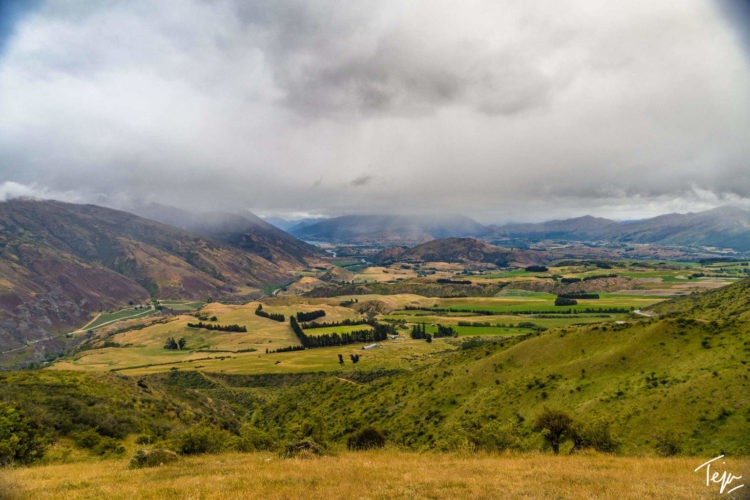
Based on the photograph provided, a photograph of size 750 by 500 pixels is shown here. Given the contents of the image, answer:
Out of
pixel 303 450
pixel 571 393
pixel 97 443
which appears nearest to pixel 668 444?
pixel 571 393

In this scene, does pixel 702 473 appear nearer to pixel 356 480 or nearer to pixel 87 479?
pixel 356 480

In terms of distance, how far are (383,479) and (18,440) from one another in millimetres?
29502

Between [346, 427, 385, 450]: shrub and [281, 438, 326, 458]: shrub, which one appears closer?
[281, 438, 326, 458]: shrub

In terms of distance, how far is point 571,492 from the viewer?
52.7 feet

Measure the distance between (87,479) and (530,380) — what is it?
2265 inches

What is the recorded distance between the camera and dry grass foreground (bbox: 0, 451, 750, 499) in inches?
639

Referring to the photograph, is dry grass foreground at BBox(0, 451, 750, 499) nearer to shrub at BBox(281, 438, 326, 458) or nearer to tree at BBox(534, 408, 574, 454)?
shrub at BBox(281, 438, 326, 458)

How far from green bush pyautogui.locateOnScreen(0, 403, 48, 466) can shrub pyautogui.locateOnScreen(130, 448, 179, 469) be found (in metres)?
9.60

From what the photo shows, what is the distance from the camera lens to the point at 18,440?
1092 inches

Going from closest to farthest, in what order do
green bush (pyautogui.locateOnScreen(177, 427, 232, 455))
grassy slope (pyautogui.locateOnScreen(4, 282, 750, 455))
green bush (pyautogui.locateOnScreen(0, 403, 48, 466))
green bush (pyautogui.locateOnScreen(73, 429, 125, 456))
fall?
1. green bush (pyautogui.locateOnScreen(0, 403, 48, 466))
2. green bush (pyautogui.locateOnScreen(177, 427, 232, 455))
3. grassy slope (pyautogui.locateOnScreen(4, 282, 750, 455))
4. green bush (pyautogui.locateOnScreen(73, 429, 125, 456))

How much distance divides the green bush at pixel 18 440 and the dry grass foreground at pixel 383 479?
4.78m

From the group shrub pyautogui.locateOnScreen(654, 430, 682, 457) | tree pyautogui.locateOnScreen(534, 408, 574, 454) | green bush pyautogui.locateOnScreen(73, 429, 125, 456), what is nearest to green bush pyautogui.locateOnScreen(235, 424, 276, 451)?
green bush pyautogui.locateOnScreen(73, 429, 125, 456)

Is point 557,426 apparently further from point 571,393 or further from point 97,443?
point 97,443

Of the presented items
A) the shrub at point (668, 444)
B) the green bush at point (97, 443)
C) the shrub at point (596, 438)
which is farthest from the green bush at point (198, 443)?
the shrub at point (668, 444)
